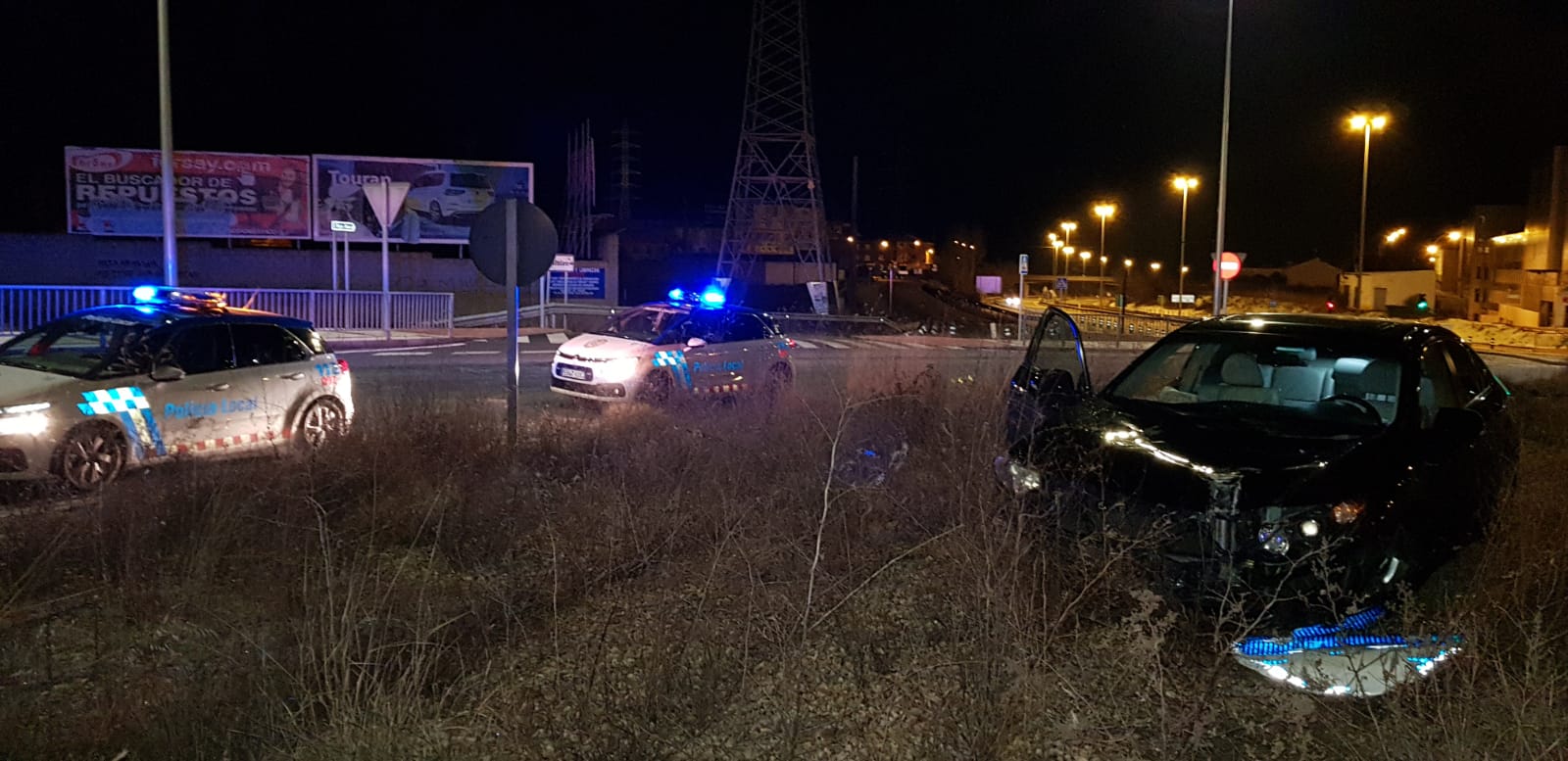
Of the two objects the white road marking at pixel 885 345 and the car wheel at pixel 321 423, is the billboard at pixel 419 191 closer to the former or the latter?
the white road marking at pixel 885 345

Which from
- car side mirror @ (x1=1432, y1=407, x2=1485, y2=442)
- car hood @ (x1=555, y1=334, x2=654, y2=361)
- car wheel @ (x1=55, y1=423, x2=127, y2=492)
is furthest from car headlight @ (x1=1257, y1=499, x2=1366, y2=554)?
car hood @ (x1=555, y1=334, x2=654, y2=361)

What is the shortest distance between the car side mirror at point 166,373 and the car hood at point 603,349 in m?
5.79

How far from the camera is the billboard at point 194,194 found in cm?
3172

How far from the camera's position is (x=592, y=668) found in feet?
13.1

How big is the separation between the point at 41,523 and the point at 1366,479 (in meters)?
6.61

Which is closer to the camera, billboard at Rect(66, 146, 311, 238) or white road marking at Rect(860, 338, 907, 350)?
white road marking at Rect(860, 338, 907, 350)

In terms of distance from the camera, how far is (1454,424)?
5.19 metres

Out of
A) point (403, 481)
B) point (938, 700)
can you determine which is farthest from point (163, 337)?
point (938, 700)

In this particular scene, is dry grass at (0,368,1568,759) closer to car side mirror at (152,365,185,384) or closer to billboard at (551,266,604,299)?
car side mirror at (152,365,185,384)

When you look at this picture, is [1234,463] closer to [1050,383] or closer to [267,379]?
[1050,383]

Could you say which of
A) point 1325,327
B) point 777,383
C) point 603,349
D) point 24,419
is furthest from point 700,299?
point 1325,327

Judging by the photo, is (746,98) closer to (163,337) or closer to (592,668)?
(163,337)

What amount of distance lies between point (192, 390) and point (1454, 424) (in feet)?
27.3

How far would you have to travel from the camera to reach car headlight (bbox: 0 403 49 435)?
7.16 m
